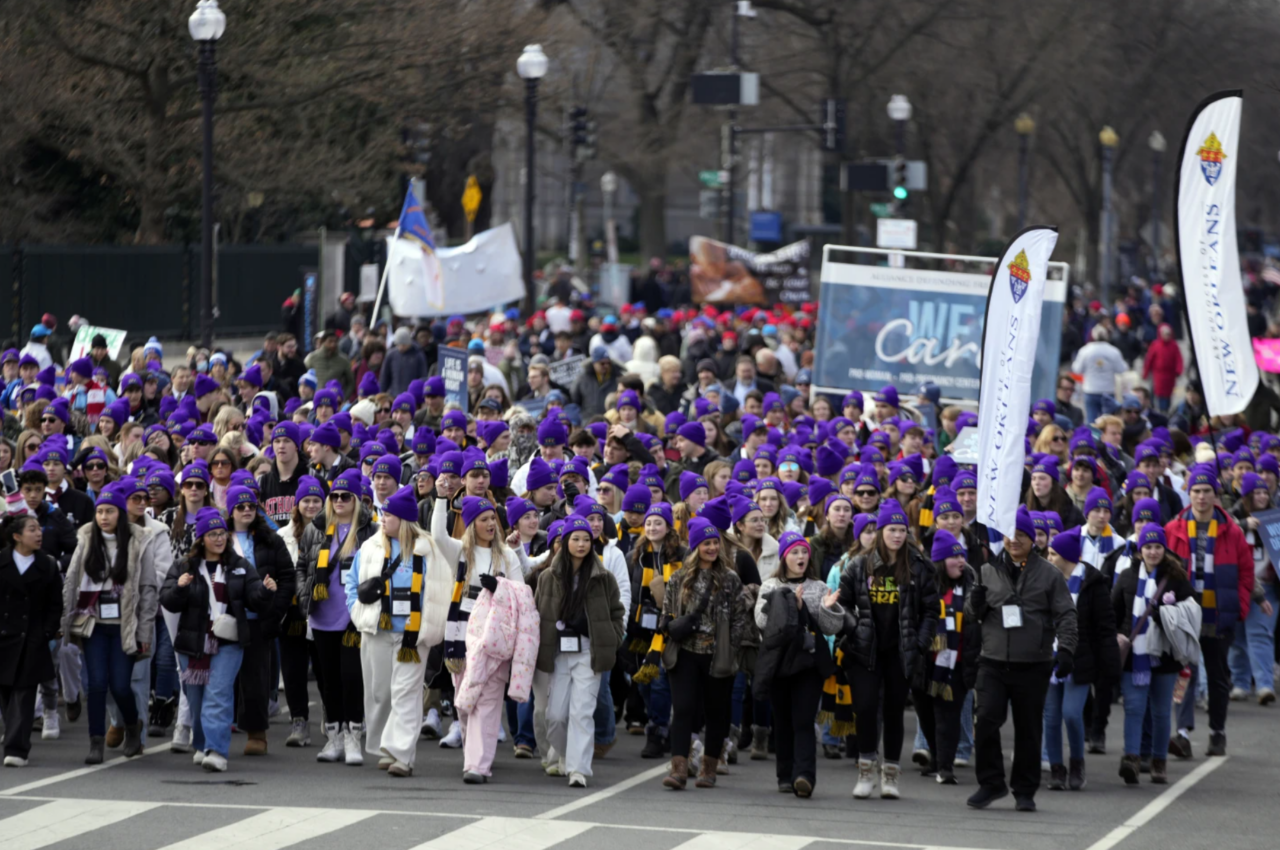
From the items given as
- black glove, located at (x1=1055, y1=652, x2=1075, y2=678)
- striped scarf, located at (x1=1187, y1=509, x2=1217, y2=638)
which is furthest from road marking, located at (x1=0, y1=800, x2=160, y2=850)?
striped scarf, located at (x1=1187, y1=509, x2=1217, y2=638)

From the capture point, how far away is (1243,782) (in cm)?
1232

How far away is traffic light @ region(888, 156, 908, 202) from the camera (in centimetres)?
3788

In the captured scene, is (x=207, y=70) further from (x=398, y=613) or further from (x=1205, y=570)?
(x=1205, y=570)

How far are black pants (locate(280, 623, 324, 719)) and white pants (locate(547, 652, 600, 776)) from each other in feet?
5.38

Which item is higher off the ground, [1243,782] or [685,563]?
[685,563]

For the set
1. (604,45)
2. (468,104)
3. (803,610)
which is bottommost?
(803,610)

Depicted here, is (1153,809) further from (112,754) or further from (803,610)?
(112,754)

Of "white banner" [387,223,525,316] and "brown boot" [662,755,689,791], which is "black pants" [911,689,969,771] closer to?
"brown boot" [662,755,689,791]

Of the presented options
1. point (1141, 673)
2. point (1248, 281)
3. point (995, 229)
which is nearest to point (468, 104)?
point (1141, 673)

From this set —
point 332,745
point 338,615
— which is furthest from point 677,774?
point 338,615

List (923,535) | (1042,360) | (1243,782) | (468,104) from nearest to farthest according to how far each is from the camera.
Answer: (1243,782) < (923,535) < (1042,360) < (468,104)

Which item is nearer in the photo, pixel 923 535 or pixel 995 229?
pixel 923 535

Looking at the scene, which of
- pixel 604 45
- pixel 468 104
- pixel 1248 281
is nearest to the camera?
pixel 468 104

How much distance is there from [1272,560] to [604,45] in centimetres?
3353
